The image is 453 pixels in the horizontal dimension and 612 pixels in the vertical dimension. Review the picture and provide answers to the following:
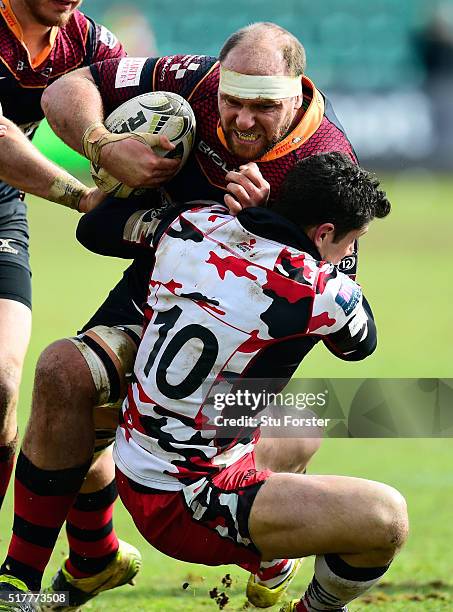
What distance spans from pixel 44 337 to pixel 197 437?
7.62 m

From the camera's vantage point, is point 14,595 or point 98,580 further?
point 98,580

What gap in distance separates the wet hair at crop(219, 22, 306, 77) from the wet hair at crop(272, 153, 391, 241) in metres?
0.41

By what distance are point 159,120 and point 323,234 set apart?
Answer: 816 mm

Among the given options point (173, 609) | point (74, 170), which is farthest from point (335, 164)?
point (74, 170)

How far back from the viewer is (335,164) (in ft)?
14.2

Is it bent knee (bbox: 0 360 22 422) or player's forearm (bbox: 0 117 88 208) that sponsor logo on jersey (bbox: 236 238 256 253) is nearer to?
player's forearm (bbox: 0 117 88 208)

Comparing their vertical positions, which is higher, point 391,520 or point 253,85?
point 253,85

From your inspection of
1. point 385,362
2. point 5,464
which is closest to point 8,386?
point 5,464

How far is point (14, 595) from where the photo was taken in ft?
14.6

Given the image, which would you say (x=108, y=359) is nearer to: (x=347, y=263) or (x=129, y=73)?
(x=347, y=263)

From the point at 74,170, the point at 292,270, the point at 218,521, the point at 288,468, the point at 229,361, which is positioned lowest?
the point at 74,170

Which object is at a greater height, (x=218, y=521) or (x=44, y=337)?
(x=218, y=521)

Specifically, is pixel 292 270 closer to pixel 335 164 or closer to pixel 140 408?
pixel 335 164

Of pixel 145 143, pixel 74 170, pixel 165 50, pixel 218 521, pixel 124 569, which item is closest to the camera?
pixel 218 521
